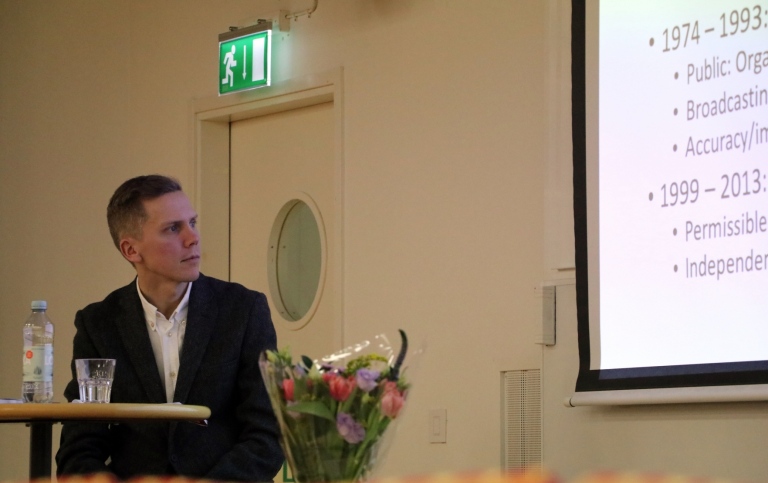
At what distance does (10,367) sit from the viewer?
5855 millimetres

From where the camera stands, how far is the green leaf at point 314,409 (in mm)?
1693

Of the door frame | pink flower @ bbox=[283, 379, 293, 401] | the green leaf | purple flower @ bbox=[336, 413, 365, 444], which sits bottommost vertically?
purple flower @ bbox=[336, 413, 365, 444]

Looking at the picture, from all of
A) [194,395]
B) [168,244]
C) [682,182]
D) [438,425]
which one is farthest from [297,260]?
[194,395]

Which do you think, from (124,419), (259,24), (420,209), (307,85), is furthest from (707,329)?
(259,24)

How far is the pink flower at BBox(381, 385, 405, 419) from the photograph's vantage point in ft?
5.66

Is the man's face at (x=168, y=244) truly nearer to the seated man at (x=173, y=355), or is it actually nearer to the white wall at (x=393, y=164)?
the seated man at (x=173, y=355)

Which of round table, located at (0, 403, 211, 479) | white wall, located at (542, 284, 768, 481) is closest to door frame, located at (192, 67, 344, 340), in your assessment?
white wall, located at (542, 284, 768, 481)

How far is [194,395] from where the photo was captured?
2805mm

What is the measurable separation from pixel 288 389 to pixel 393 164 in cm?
299

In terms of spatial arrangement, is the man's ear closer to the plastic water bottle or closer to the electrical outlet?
the plastic water bottle

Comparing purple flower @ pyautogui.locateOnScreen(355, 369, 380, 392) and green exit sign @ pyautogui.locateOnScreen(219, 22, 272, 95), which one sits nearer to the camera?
purple flower @ pyautogui.locateOnScreen(355, 369, 380, 392)

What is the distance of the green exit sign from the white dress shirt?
7.85 feet

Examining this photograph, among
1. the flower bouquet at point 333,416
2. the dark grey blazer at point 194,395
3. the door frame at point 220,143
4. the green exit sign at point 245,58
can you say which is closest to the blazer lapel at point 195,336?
the dark grey blazer at point 194,395

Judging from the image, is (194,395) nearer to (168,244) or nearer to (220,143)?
(168,244)
